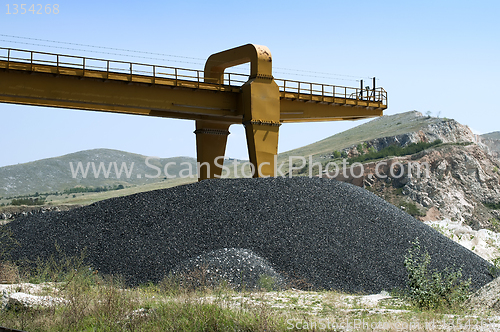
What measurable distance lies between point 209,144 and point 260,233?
28.6 feet

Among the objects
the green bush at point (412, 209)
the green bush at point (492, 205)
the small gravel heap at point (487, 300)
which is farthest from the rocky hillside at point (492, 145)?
the small gravel heap at point (487, 300)

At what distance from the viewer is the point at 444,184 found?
3222 cm

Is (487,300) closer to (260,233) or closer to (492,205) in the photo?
(260,233)

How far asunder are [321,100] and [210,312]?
50.4 ft

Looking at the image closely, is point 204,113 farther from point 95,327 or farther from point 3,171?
point 3,171

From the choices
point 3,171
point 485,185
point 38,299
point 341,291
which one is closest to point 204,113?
point 341,291

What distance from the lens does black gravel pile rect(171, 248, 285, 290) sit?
34.8ft

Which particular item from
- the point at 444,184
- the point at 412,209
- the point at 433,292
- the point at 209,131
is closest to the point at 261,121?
the point at 209,131

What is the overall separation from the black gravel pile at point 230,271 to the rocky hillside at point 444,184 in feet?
63.2

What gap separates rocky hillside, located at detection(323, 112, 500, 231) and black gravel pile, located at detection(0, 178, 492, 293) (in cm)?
1497

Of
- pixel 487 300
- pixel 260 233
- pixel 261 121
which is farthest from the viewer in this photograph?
pixel 261 121

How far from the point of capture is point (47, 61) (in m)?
16.3

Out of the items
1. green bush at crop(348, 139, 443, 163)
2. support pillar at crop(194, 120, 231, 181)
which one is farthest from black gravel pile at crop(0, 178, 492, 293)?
green bush at crop(348, 139, 443, 163)

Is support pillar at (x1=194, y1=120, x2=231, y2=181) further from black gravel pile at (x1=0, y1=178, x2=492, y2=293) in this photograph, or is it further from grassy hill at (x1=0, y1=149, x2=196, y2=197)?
grassy hill at (x1=0, y1=149, x2=196, y2=197)
